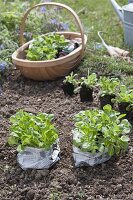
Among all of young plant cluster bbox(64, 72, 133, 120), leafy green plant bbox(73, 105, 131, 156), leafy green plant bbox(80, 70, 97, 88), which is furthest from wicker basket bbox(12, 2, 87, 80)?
leafy green plant bbox(73, 105, 131, 156)

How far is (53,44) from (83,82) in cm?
83

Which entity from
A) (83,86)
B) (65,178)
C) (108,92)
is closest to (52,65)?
(83,86)

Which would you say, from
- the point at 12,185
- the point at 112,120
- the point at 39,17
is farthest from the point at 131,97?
the point at 39,17

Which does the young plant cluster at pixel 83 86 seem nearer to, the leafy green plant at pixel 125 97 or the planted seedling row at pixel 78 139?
the leafy green plant at pixel 125 97

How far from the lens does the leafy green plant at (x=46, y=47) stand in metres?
4.73

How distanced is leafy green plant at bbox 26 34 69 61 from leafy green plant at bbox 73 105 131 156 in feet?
4.85

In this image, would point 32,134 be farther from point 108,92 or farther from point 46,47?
point 46,47

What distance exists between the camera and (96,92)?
4.39m

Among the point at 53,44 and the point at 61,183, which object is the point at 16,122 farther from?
the point at 53,44

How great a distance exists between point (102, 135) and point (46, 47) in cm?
168

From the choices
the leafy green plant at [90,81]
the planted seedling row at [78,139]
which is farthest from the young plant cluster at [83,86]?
the planted seedling row at [78,139]

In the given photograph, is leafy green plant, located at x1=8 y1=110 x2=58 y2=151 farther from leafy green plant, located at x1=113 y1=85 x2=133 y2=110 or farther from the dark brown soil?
leafy green plant, located at x1=113 y1=85 x2=133 y2=110

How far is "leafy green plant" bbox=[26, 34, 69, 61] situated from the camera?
186 inches

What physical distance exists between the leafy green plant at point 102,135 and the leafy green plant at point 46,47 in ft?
4.85
